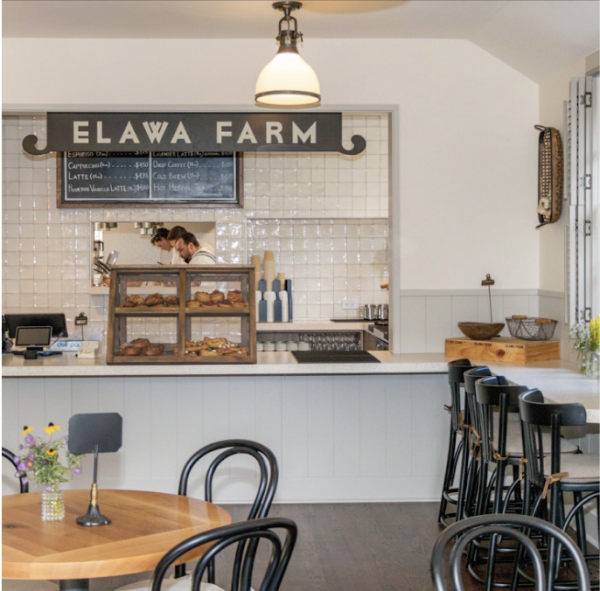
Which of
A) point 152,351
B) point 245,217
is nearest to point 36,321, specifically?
point 152,351

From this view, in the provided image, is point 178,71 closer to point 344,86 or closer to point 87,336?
point 344,86

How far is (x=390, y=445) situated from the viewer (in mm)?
4918

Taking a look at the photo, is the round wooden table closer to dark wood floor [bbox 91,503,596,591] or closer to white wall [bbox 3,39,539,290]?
dark wood floor [bbox 91,503,596,591]

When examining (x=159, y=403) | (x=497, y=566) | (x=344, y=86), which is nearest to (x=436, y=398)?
(x=497, y=566)

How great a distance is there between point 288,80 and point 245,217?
11.6ft

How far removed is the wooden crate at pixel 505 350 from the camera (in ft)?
14.6

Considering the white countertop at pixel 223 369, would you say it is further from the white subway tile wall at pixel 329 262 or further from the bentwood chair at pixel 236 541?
the white subway tile wall at pixel 329 262

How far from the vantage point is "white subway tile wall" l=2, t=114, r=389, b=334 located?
22.8 ft

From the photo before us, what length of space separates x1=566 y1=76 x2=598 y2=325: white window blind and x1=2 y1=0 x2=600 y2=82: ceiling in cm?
29

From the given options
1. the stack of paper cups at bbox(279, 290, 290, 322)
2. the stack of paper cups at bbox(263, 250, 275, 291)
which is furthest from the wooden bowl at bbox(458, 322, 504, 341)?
the stack of paper cups at bbox(263, 250, 275, 291)

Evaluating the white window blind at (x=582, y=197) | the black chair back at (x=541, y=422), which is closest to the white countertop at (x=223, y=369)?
the white window blind at (x=582, y=197)

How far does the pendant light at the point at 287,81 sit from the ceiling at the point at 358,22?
0.70m

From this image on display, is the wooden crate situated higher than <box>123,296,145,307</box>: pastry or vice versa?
<box>123,296,145,307</box>: pastry

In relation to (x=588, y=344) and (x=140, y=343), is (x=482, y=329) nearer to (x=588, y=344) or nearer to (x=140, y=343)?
(x=588, y=344)
